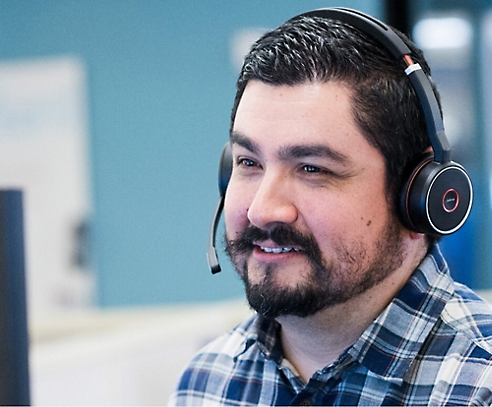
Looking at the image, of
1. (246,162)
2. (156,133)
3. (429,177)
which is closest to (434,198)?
(429,177)

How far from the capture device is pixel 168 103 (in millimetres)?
3186

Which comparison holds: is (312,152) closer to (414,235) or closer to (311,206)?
(311,206)

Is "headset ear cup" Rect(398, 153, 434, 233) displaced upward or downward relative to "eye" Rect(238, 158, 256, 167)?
downward

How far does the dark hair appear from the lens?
94 cm

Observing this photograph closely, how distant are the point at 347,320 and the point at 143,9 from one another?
8.29 feet

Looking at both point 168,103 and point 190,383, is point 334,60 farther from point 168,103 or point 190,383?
point 168,103

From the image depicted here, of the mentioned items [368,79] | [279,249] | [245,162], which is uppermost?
[368,79]

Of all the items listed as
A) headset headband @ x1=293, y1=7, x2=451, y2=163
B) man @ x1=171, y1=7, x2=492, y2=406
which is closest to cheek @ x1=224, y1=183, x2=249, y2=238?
man @ x1=171, y1=7, x2=492, y2=406

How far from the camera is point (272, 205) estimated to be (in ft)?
2.97

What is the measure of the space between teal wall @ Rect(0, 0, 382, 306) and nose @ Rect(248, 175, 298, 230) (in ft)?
7.15

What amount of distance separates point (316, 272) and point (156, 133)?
92.5 inches

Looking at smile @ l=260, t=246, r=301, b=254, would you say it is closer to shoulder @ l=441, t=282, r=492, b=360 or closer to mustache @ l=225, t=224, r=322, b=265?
mustache @ l=225, t=224, r=322, b=265

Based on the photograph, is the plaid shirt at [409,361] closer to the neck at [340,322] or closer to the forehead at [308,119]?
the neck at [340,322]

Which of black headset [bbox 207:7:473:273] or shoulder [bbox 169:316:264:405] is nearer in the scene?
black headset [bbox 207:7:473:273]
